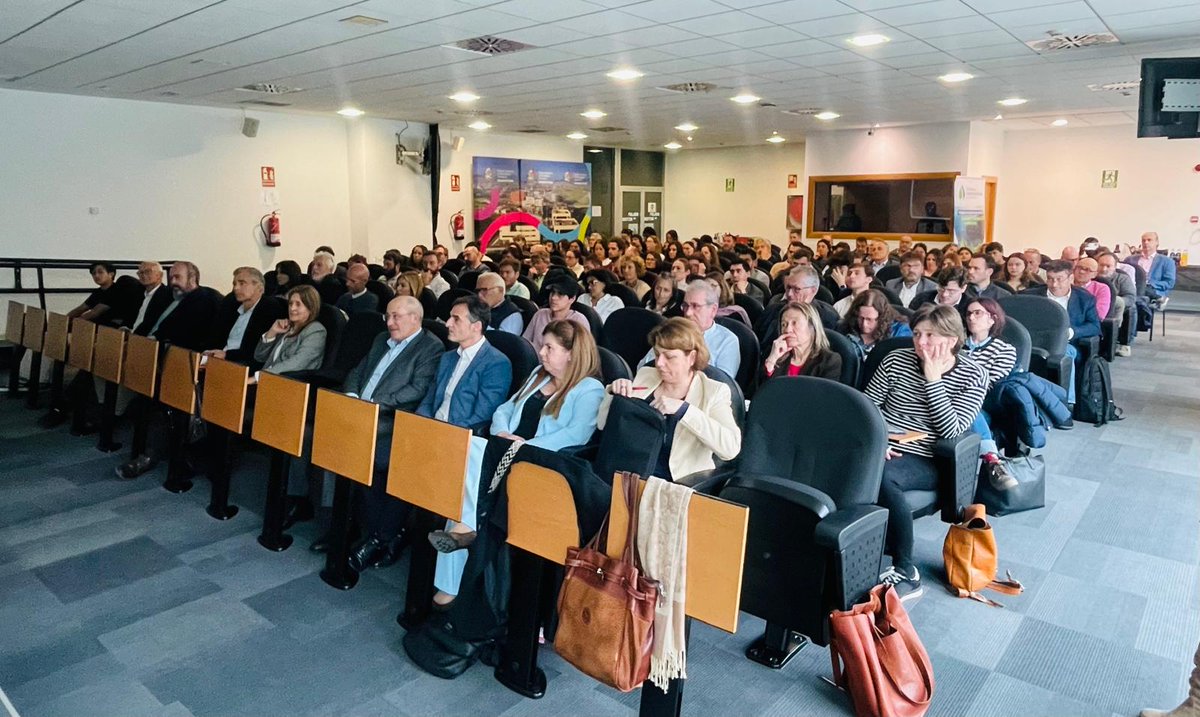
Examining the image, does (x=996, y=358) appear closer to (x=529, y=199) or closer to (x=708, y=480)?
(x=708, y=480)

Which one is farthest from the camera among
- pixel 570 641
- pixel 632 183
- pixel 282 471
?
pixel 632 183

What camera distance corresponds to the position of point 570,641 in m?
2.46

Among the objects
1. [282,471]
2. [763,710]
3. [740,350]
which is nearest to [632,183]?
[740,350]

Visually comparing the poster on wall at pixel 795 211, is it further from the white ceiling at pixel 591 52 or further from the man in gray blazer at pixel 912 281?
the man in gray blazer at pixel 912 281

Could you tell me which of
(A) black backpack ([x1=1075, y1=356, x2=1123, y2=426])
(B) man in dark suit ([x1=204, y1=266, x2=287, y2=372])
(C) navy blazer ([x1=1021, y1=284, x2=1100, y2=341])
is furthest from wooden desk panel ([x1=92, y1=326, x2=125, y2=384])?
(C) navy blazer ([x1=1021, y1=284, x2=1100, y2=341])

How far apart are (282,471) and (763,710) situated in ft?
8.81

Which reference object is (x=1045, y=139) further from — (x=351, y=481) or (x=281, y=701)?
(x=281, y=701)

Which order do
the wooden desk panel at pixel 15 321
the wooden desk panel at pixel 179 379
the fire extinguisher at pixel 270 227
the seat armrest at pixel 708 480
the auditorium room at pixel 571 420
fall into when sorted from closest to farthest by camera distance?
the auditorium room at pixel 571 420
the seat armrest at pixel 708 480
the wooden desk panel at pixel 179 379
the wooden desk panel at pixel 15 321
the fire extinguisher at pixel 270 227

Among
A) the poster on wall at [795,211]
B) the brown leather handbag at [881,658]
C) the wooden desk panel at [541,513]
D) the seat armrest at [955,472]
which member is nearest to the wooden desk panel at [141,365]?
the wooden desk panel at [541,513]

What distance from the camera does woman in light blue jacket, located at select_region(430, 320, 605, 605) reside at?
3383 millimetres

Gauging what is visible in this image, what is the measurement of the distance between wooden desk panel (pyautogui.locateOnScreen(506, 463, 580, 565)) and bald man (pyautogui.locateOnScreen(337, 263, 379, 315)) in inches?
183

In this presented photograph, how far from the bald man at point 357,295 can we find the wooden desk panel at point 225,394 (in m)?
2.48

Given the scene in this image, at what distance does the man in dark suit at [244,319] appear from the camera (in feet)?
19.3

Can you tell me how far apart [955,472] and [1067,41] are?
15.9 ft
